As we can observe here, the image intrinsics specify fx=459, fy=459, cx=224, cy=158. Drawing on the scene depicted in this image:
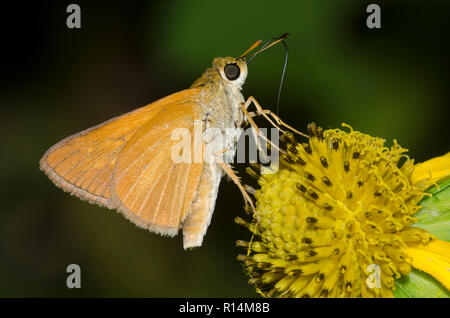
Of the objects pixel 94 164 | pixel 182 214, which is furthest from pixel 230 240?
pixel 94 164

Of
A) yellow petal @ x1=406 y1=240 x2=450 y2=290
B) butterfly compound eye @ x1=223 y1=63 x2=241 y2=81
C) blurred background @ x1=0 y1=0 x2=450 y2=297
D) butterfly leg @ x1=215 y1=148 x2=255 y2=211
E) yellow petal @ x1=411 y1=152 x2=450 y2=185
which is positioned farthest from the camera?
blurred background @ x1=0 y1=0 x2=450 y2=297

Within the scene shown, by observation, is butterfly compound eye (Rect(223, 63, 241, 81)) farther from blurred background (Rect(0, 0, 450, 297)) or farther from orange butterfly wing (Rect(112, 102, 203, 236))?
blurred background (Rect(0, 0, 450, 297))

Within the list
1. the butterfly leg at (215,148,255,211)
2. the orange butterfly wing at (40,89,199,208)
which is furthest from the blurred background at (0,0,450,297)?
the orange butterfly wing at (40,89,199,208)

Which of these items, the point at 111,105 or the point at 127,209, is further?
the point at 111,105

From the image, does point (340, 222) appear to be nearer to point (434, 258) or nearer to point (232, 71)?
point (434, 258)

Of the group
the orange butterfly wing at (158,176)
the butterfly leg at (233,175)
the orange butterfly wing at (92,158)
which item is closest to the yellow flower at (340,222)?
the butterfly leg at (233,175)
